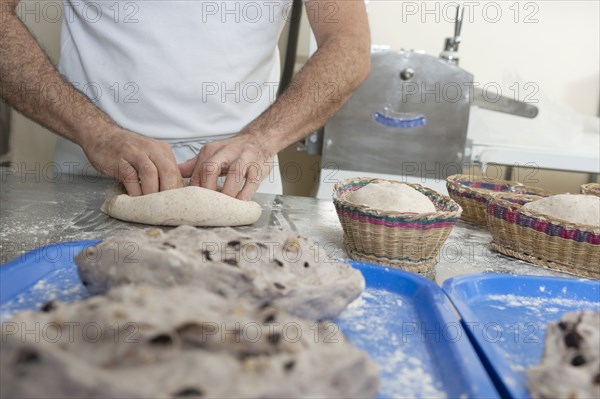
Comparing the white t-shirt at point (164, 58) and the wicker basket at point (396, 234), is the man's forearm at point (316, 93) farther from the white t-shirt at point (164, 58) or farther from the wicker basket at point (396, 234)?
the wicker basket at point (396, 234)

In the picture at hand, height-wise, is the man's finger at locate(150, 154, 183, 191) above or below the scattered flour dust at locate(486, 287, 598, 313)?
above

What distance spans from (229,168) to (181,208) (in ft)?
0.63

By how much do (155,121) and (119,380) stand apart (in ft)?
4.58

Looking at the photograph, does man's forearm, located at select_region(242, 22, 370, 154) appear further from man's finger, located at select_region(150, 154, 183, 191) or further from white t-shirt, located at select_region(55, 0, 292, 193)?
man's finger, located at select_region(150, 154, 183, 191)

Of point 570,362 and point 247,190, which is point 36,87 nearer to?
point 247,190

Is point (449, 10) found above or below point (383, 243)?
above

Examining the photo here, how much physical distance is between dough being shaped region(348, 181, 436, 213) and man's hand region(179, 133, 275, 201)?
1.03 feet

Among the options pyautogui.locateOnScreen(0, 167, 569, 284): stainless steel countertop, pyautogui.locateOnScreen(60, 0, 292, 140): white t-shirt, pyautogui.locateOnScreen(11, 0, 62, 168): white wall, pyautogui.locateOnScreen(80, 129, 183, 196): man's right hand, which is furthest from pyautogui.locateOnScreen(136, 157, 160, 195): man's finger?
pyautogui.locateOnScreen(11, 0, 62, 168): white wall

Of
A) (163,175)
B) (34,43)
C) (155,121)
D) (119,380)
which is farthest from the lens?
(155,121)

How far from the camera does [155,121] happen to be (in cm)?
180

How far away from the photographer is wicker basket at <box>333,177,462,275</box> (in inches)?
43.1

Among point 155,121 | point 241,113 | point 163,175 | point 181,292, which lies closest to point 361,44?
point 241,113

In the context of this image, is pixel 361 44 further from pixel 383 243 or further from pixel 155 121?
pixel 383 243

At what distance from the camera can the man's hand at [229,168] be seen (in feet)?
4.73
